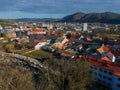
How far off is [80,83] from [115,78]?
337 centimetres

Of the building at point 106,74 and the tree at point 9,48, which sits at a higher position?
the building at point 106,74

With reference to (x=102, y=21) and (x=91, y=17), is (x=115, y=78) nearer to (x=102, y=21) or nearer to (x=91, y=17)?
(x=102, y=21)

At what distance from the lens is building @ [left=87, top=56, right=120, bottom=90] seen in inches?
502

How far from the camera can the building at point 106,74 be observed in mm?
12742

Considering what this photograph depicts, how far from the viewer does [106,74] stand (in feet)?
44.3

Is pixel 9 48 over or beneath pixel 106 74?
beneath

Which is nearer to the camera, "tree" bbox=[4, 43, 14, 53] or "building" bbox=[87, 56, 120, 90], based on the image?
"building" bbox=[87, 56, 120, 90]

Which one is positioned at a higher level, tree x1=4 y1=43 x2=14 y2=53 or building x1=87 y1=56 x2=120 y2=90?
building x1=87 y1=56 x2=120 y2=90

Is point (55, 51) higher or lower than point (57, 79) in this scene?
lower

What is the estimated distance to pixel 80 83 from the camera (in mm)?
9977

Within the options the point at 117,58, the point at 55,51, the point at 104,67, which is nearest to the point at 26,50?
the point at 55,51

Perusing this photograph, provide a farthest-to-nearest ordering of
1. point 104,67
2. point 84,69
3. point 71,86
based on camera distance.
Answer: point 104,67, point 84,69, point 71,86

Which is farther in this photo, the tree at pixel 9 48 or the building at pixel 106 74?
the tree at pixel 9 48

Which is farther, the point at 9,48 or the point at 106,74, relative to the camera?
the point at 9,48
